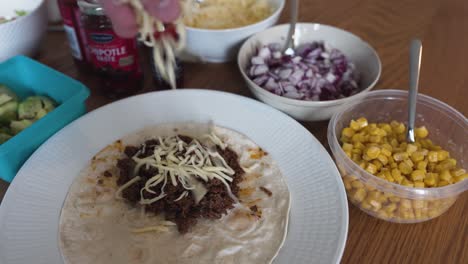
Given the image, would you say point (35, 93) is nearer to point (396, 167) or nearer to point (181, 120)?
point (181, 120)

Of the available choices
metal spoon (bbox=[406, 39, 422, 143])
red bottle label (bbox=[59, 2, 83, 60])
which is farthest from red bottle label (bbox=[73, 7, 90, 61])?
metal spoon (bbox=[406, 39, 422, 143])

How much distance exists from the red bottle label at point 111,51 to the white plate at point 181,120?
150mm

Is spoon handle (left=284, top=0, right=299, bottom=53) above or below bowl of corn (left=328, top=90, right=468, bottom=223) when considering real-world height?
above

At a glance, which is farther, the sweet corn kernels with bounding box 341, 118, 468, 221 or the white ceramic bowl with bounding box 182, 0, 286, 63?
the white ceramic bowl with bounding box 182, 0, 286, 63

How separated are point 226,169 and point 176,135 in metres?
0.26

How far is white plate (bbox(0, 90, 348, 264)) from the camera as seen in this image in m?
1.10

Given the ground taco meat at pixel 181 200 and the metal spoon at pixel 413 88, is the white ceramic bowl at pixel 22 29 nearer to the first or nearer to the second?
the ground taco meat at pixel 181 200

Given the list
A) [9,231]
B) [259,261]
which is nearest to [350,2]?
[259,261]

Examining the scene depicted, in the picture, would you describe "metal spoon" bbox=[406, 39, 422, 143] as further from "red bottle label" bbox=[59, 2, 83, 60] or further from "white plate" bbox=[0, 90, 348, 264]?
"red bottle label" bbox=[59, 2, 83, 60]

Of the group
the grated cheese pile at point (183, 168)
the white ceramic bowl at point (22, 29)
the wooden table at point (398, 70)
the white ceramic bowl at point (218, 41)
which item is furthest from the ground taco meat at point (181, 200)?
the white ceramic bowl at point (22, 29)

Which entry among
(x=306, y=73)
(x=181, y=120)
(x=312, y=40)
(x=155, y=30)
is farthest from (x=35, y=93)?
(x=312, y=40)

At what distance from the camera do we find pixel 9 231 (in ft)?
3.63

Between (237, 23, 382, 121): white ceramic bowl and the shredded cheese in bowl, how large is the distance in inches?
6.3

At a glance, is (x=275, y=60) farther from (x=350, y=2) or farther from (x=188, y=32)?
(x=350, y=2)
